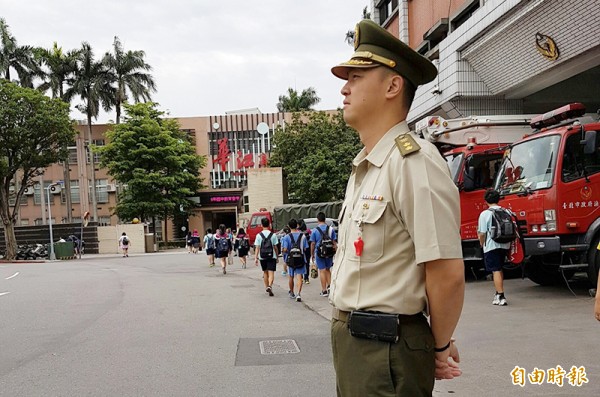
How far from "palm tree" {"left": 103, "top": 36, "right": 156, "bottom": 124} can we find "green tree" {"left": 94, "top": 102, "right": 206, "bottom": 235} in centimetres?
359

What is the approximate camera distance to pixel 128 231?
3831 centimetres

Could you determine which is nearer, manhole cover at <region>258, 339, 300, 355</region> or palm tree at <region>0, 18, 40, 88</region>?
manhole cover at <region>258, 339, 300, 355</region>

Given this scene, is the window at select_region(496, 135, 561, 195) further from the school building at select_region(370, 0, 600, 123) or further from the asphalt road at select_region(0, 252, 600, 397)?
the school building at select_region(370, 0, 600, 123)

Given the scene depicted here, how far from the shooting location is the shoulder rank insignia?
199cm

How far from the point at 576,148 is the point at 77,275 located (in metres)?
16.9

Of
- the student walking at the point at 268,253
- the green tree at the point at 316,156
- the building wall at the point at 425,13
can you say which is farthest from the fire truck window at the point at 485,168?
the green tree at the point at 316,156

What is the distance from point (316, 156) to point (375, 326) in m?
32.0

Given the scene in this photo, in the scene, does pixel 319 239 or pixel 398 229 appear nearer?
pixel 398 229

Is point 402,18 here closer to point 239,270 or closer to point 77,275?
point 239,270

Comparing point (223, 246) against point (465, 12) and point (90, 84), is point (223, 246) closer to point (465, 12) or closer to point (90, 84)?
Result: point (465, 12)

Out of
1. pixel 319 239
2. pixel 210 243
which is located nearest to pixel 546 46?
pixel 319 239

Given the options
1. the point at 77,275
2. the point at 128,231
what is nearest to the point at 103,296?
the point at 77,275

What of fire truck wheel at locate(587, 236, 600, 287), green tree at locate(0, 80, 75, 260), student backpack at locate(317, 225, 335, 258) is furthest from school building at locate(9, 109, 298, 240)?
fire truck wheel at locate(587, 236, 600, 287)

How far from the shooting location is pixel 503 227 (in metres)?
8.12
